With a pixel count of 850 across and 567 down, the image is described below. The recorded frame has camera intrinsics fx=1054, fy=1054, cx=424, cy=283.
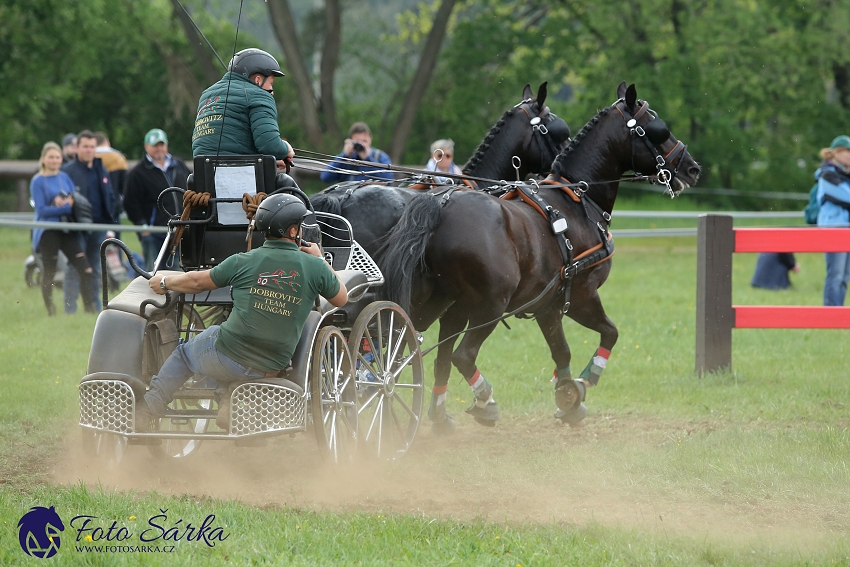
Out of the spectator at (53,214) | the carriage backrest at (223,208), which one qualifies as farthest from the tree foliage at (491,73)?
the carriage backrest at (223,208)

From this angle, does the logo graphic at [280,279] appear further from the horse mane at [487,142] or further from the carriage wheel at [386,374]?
the horse mane at [487,142]

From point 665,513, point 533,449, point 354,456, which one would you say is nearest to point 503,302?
point 533,449

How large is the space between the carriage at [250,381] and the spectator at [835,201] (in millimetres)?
7490

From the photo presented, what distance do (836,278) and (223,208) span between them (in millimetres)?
8695

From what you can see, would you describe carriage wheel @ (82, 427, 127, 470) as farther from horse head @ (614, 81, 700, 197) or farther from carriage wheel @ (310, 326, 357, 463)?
horse head @ (614, 81, 700, 197)

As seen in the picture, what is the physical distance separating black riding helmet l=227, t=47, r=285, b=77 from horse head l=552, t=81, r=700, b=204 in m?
2.71

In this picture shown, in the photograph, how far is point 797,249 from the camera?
8.69m

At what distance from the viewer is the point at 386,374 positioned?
631 centimetres

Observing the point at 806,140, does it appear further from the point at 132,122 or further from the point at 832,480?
the point at 832,480

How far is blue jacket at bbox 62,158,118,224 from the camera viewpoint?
12602 millimetres

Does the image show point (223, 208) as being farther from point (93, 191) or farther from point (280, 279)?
point (93, 191)

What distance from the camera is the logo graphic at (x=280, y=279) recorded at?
17.4ft

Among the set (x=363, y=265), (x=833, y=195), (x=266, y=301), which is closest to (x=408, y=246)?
(x=363, y=265)

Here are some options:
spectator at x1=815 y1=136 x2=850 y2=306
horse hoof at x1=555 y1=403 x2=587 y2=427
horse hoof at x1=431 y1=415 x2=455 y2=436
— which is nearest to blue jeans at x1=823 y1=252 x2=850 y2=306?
spectator at x1=815 y1=136 x2=850 y2=306
